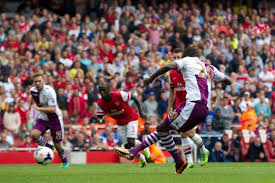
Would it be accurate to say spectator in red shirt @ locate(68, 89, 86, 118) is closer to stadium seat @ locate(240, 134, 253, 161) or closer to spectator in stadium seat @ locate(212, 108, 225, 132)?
spectator in stadium seat @ locate(212, 108, 225, 132)

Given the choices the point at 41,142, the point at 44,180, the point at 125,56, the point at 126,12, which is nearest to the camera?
the point at 44,180

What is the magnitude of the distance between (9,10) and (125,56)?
292 inches

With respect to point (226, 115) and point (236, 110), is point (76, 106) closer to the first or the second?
point (226, 115)

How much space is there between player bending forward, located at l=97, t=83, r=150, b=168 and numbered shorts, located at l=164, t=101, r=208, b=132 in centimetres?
416

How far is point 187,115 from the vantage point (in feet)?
41.8

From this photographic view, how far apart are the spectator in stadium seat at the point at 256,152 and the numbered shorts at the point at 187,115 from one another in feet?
30.9

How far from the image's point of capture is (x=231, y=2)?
31.7 m

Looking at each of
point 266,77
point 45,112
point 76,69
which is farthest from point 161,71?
point 266,77

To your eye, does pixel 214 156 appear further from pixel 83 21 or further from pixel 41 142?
pixel 83 21

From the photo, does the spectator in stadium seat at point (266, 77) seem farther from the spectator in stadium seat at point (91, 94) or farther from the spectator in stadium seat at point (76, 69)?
the spectator in stadium seat at point (76, 69)

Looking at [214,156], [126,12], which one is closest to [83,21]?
[126,12]

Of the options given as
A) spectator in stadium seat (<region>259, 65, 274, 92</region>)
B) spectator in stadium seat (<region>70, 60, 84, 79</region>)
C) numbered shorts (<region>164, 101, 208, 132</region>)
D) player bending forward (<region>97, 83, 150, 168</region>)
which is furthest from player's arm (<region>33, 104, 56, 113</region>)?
spectator in stadium seat (<region>259, 65, 274, 92</region>)

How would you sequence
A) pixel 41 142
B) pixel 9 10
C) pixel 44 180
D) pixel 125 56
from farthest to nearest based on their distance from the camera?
pixel 9 10 < pixel 125 56 < pixel 41 142 < pixel 44 180

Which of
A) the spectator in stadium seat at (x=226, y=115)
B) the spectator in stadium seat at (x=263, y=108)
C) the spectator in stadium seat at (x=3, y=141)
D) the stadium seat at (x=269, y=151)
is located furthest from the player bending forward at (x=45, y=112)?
the spectator in stadium seat at (x=263, y=108)
